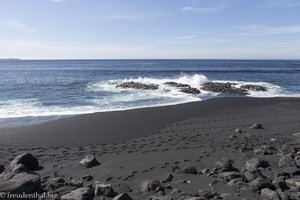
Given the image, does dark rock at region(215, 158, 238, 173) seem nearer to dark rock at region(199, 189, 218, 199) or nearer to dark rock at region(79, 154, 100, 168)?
dark rock at region(199, 189, 218, 199)

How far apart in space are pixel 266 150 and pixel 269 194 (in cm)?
400

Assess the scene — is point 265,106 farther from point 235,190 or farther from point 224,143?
point 235,190

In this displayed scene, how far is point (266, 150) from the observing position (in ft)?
35.7

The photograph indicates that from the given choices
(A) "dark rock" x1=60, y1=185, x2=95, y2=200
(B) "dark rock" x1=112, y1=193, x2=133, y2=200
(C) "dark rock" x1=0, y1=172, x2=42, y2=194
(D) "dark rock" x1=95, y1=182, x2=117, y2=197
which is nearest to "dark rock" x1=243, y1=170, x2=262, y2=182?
(B) "dark rock" x1=112, y1=193, x2=133, y2=200

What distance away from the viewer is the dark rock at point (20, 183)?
22.4ft

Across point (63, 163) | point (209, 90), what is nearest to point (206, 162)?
point (63, 163)

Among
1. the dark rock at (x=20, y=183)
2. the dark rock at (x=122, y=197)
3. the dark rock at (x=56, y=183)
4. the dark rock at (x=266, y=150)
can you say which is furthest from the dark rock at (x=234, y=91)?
the dark rock at (x=20, y=183)

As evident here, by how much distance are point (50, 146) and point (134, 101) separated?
41.8 feet

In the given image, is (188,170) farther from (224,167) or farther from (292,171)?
(292,171)

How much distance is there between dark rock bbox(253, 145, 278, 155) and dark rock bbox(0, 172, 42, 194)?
678cm

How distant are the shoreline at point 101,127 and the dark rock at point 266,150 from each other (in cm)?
487

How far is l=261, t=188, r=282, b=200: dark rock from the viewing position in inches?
275

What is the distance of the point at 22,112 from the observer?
758 inches

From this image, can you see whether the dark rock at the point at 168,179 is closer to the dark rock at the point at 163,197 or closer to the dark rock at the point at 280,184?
the dark rock at the point at 163,197
